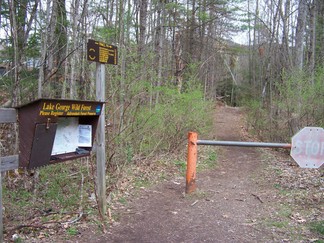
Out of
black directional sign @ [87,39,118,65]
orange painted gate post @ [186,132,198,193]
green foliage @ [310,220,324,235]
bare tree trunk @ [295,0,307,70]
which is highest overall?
bare tree trunk @ [295,0,307,70]

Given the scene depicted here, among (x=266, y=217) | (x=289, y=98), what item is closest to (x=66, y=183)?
(x=266, y=217)

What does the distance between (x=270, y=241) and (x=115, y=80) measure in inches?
155

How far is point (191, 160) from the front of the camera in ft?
19.8

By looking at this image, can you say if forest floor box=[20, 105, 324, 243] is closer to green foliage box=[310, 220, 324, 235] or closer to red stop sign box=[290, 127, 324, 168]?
green foliage box=[310, 220, 324, 235]

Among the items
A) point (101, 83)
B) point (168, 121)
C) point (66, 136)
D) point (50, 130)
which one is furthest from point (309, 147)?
point (168, 121)

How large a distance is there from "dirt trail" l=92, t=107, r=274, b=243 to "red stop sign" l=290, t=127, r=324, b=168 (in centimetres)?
108

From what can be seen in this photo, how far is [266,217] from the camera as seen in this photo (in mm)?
5082

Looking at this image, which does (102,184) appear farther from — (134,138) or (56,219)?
(134,138)

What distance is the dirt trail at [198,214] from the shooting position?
4.33 m

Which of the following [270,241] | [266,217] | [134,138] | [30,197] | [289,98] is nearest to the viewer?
[270,241]

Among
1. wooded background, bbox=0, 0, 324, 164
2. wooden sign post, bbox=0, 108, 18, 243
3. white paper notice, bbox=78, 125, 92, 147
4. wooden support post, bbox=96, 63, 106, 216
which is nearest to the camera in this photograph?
wooden sign post, bbox=0, 108, 18, 243

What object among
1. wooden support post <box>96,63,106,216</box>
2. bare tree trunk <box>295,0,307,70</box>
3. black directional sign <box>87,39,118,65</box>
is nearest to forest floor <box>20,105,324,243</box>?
wooden support post <box>96,63,106,216</box>

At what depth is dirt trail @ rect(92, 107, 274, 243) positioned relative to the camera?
433 centimetres

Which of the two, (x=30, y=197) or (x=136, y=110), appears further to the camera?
(x=136, y=110)
